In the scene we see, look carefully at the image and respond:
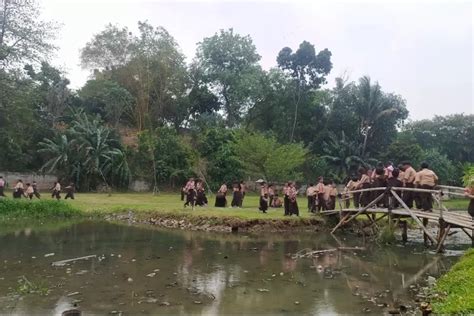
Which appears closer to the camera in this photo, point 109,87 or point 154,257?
point 154,257

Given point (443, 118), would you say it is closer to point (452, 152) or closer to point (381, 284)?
point (452, 152)

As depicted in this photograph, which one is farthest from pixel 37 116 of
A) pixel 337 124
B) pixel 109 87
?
pixel 337 124

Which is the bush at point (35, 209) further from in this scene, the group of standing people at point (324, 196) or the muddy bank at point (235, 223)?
the group of standing people at point (324, 196)

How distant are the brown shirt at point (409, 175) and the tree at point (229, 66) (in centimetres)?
3021

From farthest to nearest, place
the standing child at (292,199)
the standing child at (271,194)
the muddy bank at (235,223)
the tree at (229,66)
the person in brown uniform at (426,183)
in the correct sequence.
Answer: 1. the tree at (229,66)
2. the standing child at (271,194)
3. the standing child at (292,199)
4. the muddy bank at (235,223)
5. the person in brown uniform at (426,183)

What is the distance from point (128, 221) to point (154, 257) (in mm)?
9766

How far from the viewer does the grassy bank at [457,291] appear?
8.15m

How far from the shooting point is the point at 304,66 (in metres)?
46.4

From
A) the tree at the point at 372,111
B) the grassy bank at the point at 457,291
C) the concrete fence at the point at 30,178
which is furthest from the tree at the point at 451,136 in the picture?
the grassy bank at the point at 457,291

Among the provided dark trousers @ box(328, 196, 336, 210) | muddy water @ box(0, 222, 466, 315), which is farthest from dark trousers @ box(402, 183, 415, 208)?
dark trousers @ box(328, 196, 336, 210)

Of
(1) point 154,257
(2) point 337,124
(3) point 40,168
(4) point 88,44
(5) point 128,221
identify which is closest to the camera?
(1) point 154,257

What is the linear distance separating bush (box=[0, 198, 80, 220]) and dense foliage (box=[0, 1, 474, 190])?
8.86 metres

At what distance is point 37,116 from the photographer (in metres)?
40.6

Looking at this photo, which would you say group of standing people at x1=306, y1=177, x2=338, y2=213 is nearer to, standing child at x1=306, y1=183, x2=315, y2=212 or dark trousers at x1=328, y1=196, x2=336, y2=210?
dark trousers at x1=328, y1=196, x2=336, y2=210
